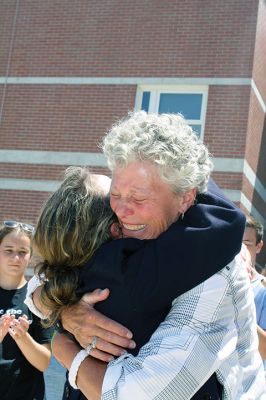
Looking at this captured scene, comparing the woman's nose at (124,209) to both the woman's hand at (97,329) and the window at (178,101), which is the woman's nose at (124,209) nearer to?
the woman's hand at (97,329)

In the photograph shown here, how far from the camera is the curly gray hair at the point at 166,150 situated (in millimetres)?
1888

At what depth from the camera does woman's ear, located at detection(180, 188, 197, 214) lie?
1.96m

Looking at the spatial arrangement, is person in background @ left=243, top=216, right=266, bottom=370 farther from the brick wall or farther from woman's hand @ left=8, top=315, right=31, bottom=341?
the brick wall

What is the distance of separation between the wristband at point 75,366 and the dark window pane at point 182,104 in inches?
418

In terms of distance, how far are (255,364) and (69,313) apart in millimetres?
649

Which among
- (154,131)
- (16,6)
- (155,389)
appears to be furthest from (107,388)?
(16,6)

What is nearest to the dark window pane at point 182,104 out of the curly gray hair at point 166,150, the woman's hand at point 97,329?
the curly gray hair at point 166,150

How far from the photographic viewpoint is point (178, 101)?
12.5 metres

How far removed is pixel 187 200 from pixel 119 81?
1098 centimetres

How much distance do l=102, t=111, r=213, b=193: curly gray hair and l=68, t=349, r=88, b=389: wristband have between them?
61 cm

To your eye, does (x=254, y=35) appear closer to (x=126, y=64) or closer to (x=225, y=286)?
(x=126, y=64)

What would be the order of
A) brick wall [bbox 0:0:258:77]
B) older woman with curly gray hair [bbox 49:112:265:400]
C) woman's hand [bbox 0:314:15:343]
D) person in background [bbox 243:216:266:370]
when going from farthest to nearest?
brick wall [bbox 0:0:258:77] < woman's hand [bbox 0:314:15:343] < person in background [bbox 243:216:266:370] < older woman with curly gray hair [bbox 49:112:265:400]

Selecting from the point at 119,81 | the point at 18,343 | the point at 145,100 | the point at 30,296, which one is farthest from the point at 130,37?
the point at 30,296

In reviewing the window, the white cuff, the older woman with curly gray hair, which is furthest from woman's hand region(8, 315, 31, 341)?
the window
